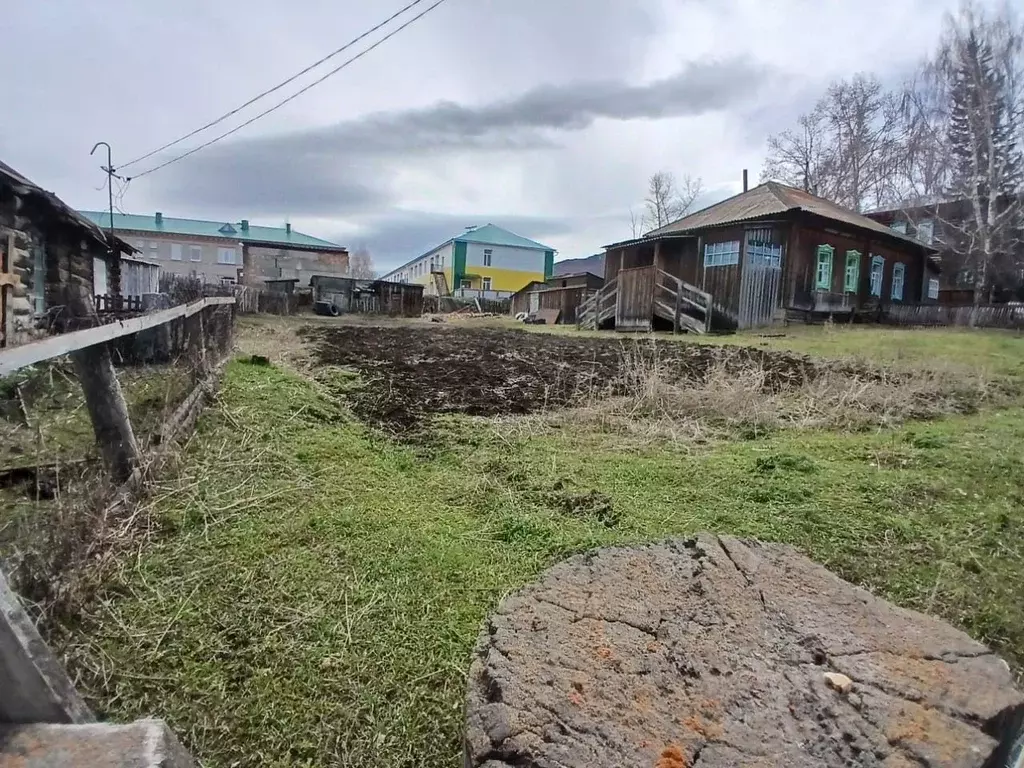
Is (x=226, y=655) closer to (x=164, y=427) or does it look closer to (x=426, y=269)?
(x=164, y=427)

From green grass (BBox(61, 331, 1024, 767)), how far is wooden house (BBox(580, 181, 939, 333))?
12.3m

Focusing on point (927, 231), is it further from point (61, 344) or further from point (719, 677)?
point (61, 344)

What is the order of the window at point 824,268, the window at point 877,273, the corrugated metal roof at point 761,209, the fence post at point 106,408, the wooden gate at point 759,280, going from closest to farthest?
1. the fence post at point 106,408
2. the wooden gate at point 759,280
3. the corrugated metal roof at point 761,209
4. the window at point 824,268
5. the window at point 877,273

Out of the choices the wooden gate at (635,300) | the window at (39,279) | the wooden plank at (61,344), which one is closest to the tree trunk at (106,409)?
the wooden plank at (61,344)

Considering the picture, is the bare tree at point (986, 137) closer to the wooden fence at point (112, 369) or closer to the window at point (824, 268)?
the window at point (824, 268)

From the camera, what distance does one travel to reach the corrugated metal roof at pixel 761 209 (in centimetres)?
1625

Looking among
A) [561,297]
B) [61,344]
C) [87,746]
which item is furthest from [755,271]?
[87,746]

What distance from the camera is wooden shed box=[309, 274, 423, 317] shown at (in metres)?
27.2

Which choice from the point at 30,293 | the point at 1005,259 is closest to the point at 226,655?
the point at 30,293

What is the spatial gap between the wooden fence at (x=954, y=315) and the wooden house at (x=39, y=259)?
22379 millimetres

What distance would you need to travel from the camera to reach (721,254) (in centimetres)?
1675

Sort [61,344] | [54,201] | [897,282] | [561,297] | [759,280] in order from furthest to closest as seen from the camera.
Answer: [561,297] < [897,282] < [759,280] < [54,201] < [61,344]

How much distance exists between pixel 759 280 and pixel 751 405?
13034 mm

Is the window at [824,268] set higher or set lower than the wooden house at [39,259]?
higher
